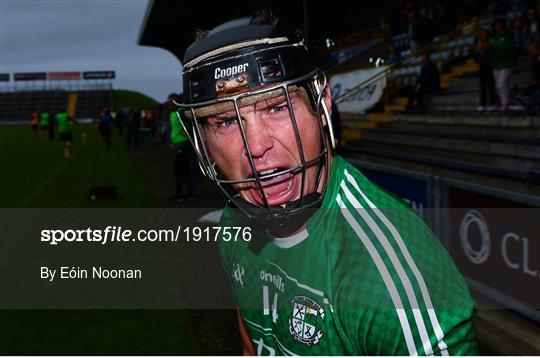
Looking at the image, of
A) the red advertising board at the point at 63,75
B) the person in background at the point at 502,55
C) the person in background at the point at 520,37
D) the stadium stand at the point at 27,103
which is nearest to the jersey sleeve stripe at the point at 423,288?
the person in background at the point at 502,55

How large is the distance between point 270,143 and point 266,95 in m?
0.13

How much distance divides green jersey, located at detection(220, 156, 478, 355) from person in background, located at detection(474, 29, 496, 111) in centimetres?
1158

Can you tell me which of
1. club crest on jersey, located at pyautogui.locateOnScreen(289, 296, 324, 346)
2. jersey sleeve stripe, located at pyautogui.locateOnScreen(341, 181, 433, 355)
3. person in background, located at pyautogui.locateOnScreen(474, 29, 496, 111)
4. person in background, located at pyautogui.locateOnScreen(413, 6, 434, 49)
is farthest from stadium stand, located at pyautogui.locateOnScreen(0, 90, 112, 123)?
jersey sleeve stripe, located at pyautogui.locateOnScreen(341, 181, 433, 355)

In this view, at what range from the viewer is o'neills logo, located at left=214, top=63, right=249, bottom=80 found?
5.48 feet

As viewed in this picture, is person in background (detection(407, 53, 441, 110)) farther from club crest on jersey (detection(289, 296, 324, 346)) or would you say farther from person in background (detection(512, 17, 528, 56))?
club crest on jersey (detection(289, 296, 324, 346))

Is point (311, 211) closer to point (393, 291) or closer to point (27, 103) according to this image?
point (393, 291)

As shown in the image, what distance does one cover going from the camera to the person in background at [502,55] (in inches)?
464

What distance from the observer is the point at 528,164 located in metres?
10.1

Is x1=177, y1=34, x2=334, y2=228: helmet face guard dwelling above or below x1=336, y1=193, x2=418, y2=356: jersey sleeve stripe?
above

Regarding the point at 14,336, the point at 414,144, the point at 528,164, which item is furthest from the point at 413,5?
the point at 14,336

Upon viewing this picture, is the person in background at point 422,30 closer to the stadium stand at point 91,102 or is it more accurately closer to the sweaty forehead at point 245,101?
the sweaty forehead at point 245,101

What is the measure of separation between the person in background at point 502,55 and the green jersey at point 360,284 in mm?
11037

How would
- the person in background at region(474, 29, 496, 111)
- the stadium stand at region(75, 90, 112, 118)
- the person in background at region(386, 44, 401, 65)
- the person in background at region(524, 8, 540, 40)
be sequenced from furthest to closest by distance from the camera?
the stadium stand at region(75, 90, 112, 118), the person in background at region(386, 44, 401, 65), the person in background at region(524, 8, 540, 40), the person in background at region(474, 29, 496, 111)

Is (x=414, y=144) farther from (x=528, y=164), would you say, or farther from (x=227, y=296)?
(x=227, y=296)
